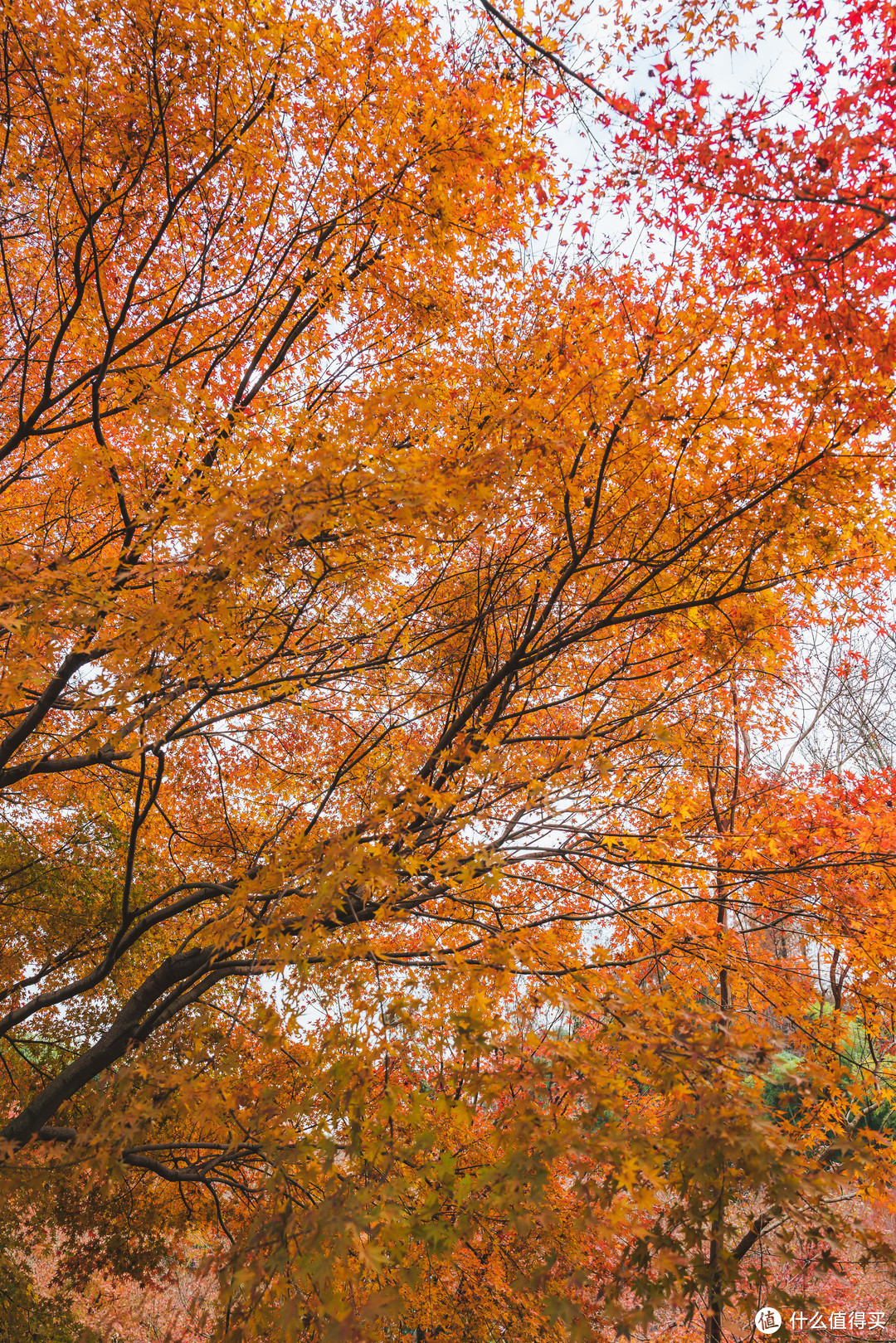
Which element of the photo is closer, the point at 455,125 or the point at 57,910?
the point at 455,125

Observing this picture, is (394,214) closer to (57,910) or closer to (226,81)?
(226,81)

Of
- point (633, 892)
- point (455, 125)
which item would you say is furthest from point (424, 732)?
point (455, 125)

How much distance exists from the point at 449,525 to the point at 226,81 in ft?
9.91

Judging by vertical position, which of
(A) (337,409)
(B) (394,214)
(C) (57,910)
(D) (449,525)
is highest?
(B) (394,214)

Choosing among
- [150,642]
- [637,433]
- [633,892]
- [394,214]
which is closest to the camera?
[150,642]

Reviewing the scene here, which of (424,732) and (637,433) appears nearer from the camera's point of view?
(637,433)

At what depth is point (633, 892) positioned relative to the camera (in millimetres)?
6422

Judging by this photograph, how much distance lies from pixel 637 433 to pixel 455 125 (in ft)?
7.75

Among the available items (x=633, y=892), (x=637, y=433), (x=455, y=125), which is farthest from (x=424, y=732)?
(x=455, y=125)

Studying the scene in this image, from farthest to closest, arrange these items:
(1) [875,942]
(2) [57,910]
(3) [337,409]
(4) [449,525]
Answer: (2) [57,910] → (3) [337,409] → (1) [875,942] → (4) [449,525]

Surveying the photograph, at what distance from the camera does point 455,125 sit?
167 inches

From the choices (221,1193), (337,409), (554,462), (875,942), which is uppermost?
(337,409)

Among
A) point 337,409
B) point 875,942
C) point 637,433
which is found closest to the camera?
point 637,433

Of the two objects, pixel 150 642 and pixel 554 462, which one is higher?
pixel 554 462
